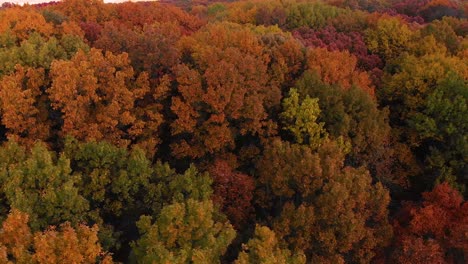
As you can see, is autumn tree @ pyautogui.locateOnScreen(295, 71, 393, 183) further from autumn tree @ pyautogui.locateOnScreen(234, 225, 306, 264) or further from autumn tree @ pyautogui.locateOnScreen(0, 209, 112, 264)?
autumn tree @ pyautogui.locateOnScreen(0, 209, 112, 264)

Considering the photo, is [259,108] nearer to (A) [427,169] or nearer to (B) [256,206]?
(B) [256,206]

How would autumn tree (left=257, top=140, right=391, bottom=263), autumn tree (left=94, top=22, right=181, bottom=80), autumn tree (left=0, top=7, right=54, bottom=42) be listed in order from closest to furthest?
autumn tree (left=257, top=140, right=391, bottom=263), autumn tree (left=94, top=22, right=181, bottom=80), autumn tree (left=0, top=7, right=54, bottom=42)

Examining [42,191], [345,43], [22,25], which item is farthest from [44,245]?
[345,43]

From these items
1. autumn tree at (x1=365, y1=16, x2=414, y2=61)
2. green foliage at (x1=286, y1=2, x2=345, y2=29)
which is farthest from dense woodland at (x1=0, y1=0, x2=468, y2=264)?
green foliage at (x1=286, y1=2, x2=345, y2=29)

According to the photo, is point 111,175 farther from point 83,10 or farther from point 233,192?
point 83,10

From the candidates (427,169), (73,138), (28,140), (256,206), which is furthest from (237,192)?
(427,169)

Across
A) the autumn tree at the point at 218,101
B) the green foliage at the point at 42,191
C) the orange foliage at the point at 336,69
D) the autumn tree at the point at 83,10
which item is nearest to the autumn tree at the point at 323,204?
the autumn tree at the point at 218,101

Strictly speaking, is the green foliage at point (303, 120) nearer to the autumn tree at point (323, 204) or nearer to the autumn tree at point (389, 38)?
the autumn tree at point (323, 204)
